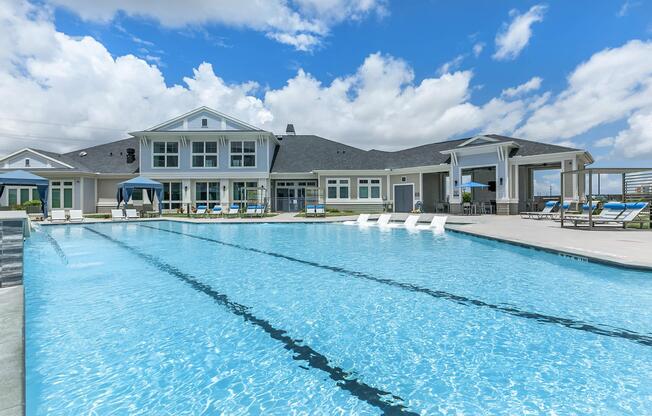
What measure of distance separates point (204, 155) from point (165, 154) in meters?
3.09

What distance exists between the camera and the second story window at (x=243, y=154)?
27.1 m

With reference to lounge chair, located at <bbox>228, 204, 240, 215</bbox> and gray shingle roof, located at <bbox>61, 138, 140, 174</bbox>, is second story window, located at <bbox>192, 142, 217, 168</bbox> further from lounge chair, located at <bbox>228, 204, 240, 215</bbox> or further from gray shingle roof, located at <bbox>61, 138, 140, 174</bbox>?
gray shingle roof, located at <bbox>61, 138, 140, 174</bbox>

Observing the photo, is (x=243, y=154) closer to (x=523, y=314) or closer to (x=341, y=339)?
(x=341, y=339)

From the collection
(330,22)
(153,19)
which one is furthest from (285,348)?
(330,22)

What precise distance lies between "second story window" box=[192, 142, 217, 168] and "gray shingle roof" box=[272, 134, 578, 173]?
16.2 feet

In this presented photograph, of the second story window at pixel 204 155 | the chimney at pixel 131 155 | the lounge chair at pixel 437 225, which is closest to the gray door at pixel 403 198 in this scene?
the lounge chair at pixel 437 225

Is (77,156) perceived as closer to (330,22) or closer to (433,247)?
(330,22)

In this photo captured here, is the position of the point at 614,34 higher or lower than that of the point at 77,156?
higher

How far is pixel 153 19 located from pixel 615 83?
23424 mm

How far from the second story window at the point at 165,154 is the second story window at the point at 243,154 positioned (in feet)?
14.8

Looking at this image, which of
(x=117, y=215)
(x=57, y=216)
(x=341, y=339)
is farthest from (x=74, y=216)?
(x=341, y=339)

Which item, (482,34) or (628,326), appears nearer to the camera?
(628,326)

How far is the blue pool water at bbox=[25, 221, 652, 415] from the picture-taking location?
276 centimetres

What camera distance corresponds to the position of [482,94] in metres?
25.5
